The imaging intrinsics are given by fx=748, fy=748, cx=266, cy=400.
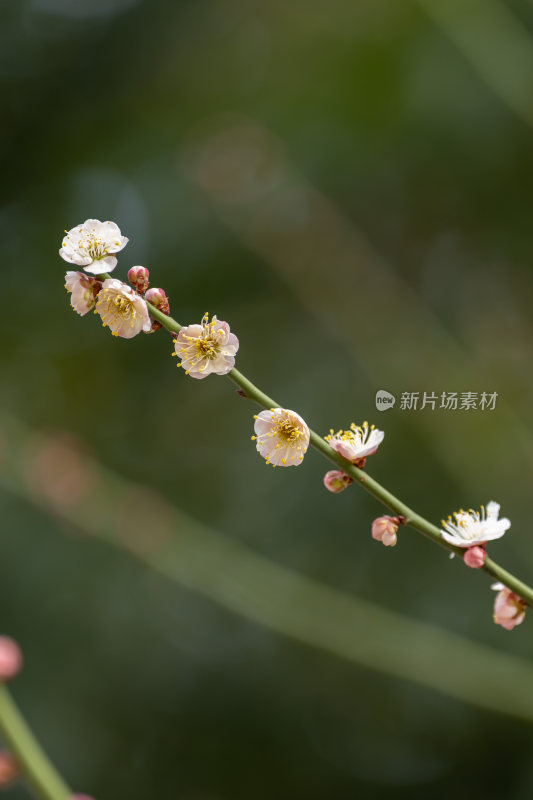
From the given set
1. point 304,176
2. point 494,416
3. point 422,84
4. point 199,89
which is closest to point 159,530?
point 494,416

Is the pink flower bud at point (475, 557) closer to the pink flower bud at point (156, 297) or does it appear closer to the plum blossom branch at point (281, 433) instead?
the plum blossom branch at point (281, 433)

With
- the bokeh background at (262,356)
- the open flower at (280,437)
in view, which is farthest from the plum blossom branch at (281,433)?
the bokeh background at (262,356)

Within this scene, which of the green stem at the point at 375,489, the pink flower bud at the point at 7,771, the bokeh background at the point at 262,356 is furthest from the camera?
the bokeh background at the point at 262,356

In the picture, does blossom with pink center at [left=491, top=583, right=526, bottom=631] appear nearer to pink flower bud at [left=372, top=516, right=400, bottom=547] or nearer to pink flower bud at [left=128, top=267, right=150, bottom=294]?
pink flower bud at [left=372, top=516, right=400, bottom=547]

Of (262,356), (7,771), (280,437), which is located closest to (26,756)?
(7,771)

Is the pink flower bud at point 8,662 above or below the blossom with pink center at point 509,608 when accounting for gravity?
below

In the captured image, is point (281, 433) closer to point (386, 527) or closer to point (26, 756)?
point (386, 527)
